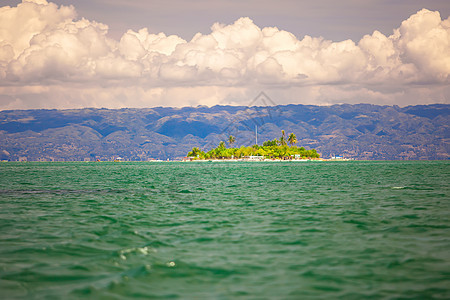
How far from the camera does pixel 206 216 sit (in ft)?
115

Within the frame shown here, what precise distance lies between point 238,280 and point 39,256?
33.8ft

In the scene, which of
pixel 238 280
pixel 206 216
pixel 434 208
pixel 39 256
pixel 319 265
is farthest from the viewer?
pixel 434 208

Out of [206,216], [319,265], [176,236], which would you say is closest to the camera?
[319,265]

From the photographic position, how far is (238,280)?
16.9m

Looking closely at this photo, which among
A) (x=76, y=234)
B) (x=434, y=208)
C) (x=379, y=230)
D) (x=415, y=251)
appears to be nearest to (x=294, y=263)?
(x=415, y=251)

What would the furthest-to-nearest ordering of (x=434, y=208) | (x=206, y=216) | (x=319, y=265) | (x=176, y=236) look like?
(x=434, y=208), (x=206, y=216), (x=176, y=236), (x=319, y=265)

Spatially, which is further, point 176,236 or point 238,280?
point 176,236

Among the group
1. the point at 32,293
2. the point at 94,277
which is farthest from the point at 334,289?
the point at 32,293

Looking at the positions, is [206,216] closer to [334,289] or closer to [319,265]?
[319,265]

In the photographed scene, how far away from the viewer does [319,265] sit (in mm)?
18969

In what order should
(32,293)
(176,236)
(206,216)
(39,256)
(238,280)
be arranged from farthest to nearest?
(206,216) < (176,236) < (39,256) < (238,280) < (32,293)

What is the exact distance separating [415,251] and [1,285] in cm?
1847

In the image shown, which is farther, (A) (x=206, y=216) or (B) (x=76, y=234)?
(A) (x=206, y=216)

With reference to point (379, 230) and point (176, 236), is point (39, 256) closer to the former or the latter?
point (176, 236)
